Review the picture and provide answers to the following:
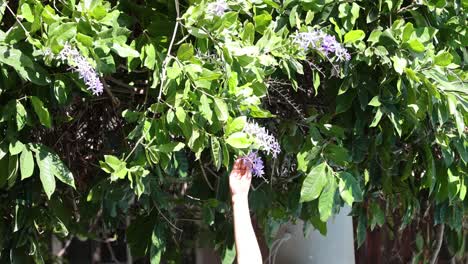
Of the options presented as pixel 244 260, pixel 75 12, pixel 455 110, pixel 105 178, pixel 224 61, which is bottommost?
pixel 244 260

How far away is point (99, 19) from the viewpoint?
273 centimetres

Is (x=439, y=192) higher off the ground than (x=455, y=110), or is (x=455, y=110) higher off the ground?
(x=455, y=110)

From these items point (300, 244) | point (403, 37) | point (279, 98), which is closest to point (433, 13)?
point (403, 37)

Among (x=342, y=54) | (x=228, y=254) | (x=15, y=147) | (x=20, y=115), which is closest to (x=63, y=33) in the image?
(x=20, y=115)

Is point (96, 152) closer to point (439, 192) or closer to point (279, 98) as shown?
point (279, 98)

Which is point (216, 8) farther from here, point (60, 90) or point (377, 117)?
point (377, 117)

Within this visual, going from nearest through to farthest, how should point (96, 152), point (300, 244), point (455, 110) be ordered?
point (455, 110), point (96, 152), point (300, 244)

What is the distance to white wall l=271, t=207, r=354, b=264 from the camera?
4496 mm

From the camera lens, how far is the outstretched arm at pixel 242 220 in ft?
9.09

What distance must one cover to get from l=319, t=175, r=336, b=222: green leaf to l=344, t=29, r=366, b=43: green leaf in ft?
1.73

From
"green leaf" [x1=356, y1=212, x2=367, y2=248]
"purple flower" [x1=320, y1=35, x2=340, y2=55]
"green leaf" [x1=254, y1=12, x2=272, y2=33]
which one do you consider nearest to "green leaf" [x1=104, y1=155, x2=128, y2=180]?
"green leaf" [x1=254, y1=12, x2=272, y2=33]

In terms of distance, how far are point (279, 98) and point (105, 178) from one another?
0.83m

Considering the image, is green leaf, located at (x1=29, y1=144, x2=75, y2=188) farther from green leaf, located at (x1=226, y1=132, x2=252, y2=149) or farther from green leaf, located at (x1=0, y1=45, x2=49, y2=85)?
green leaf, located at (x1=226, y1=132, x2=252, y2=149)

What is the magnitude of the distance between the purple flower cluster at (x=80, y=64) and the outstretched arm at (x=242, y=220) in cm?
57
